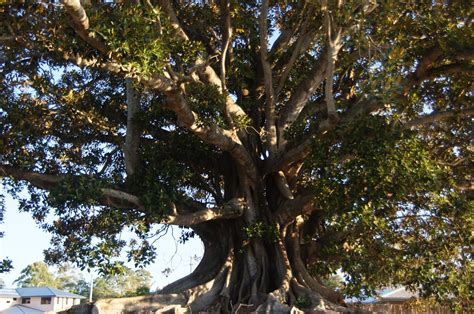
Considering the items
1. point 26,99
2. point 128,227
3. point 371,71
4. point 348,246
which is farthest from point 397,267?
point 26,99

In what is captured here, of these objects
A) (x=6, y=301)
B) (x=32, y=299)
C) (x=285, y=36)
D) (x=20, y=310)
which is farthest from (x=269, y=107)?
(x=6, y=301)

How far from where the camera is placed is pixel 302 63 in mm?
11781

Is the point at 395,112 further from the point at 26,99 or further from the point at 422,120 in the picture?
the point at 26,99

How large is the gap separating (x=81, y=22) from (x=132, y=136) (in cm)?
409

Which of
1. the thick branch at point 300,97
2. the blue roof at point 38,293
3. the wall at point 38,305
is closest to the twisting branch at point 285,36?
the thick branch at point 300,97

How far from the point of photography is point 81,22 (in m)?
6.02

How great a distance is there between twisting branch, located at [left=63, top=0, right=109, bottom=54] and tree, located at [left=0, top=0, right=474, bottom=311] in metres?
0.04

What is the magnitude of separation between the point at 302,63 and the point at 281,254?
4.15m

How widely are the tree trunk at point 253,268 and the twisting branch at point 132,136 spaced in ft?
7.71

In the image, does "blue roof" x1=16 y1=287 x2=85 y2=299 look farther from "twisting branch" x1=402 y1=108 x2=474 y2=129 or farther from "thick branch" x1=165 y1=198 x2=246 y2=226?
"twisting branch" x1=402 y1=108 x2=474 y2=129

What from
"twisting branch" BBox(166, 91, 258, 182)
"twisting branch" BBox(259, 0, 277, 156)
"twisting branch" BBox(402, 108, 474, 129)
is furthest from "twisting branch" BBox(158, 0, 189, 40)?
"twisting branch" BBox(402, 108, 474, 129)

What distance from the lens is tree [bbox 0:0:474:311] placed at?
7.80m

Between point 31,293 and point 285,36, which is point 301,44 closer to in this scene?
point 285,36

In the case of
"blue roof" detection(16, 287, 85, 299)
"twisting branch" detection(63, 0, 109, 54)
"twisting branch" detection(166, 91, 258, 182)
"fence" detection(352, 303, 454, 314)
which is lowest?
"fence" detection(352, 303, 454, 314)
